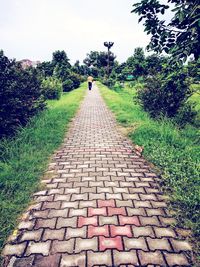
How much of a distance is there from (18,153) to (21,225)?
2529mm

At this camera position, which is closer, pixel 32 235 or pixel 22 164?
pixel 32 235

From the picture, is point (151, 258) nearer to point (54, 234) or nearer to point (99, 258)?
point (99, 258)

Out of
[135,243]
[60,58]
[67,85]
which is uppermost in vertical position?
[60,58]

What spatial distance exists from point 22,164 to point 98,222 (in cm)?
224

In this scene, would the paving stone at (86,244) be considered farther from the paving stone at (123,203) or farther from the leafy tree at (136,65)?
the leafy tree at (136,65)

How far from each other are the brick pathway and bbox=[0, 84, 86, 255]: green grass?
18cm

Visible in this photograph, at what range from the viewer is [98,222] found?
9.49ft

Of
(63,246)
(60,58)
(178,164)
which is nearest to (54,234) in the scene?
(63,246)

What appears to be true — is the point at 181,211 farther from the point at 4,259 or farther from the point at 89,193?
the point at 4,259

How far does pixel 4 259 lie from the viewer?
2.36m

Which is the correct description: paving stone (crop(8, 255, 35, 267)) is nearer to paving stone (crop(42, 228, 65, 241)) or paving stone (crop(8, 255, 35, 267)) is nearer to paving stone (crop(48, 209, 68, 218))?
paving stone (crop(42, 228, 65, 241))

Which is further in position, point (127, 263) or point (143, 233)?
point (143, 233)

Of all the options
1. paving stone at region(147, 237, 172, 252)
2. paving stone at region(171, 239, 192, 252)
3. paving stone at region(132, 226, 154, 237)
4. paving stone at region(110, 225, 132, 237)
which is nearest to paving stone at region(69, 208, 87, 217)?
paving stone at region(110, 225, 132, 237)

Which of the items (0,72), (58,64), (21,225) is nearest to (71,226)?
(21,225)
